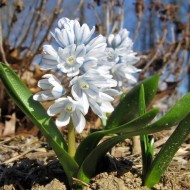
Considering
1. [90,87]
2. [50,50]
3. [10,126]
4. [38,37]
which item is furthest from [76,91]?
[38,37]

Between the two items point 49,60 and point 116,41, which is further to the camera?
point 116,41

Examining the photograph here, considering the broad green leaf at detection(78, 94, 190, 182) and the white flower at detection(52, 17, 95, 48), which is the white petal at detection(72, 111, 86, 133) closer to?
the broad green leaf at detection(78, 94, 190, 182)

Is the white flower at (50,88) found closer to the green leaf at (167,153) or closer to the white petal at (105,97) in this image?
the white petal at (105,97)

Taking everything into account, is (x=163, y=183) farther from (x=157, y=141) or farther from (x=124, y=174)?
(x=157, y=141)

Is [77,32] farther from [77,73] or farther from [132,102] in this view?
[132,102]

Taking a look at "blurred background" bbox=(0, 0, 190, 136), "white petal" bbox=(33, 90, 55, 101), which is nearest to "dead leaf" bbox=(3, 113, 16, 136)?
"blurred background" bbox=(0, 0, 190, 136)

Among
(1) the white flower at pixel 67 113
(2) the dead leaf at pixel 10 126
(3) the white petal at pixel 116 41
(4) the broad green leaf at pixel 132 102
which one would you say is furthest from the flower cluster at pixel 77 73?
(2) the dead leaf at pixel 10 126

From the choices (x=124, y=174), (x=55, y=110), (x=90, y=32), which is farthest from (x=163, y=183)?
(x=90, y=32)
